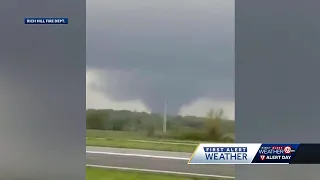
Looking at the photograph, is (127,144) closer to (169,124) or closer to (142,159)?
(142,159)

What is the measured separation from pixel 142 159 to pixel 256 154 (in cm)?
115

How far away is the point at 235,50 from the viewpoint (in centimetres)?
313

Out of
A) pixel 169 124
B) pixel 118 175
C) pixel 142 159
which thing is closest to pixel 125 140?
pixel 142 159

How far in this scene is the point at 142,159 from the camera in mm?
3275

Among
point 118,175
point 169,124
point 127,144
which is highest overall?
point 169,124

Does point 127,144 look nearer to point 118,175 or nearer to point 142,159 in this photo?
point 142,159

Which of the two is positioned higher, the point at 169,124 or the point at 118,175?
the point at 169,124

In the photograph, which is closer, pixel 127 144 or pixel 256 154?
pixel 256 154

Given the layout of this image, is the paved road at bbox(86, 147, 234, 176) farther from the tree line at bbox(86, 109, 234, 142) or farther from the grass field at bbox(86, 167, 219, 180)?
the tree line at bbox(86, 109, 234, 142)

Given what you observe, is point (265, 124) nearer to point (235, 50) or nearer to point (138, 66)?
point (235, 50)

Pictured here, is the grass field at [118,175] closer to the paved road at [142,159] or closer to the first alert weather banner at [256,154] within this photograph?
the paved road at [142,159]

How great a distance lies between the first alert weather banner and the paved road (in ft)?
0.31

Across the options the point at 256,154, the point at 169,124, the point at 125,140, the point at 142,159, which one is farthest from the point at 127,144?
the point at 256,154

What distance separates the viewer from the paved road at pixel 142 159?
10.6ft
